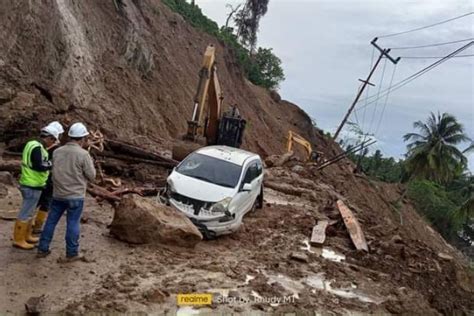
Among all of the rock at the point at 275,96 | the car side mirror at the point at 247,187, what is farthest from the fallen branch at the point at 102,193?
the rock at the point at 275,96

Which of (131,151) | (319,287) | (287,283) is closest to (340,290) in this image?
(319,287)

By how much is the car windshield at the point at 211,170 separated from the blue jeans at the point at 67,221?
3.82 m

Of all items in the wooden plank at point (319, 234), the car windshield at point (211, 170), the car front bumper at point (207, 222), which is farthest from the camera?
the wooden plank at point (319, 234)

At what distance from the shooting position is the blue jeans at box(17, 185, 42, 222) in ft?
25.2

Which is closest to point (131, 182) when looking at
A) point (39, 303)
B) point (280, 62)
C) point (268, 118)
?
point (39, 303)

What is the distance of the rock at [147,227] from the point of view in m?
9.30

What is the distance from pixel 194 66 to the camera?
112 ft

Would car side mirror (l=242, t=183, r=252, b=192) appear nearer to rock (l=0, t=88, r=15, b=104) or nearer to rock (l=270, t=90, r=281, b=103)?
rock (l=0, t=88, r=15, b=104)

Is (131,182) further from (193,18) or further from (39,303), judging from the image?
(193,18)

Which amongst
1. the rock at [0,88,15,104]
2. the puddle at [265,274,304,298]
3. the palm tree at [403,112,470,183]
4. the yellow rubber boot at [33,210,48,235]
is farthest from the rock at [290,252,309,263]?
the palm tree at [403,112,470,183]

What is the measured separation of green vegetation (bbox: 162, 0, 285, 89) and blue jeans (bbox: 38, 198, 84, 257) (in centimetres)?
3527

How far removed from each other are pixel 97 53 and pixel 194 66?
1253 cm

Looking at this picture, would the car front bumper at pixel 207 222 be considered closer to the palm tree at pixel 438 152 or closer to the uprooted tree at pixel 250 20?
the palm tree at pixel 438 152

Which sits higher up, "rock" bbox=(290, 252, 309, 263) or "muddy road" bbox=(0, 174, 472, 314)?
"rock" bbox=(290, 252, 309, 263)
